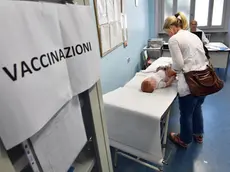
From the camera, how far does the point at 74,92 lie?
729 millimetres

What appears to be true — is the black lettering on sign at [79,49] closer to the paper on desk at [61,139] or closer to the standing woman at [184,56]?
the paper on desk at [61,139]

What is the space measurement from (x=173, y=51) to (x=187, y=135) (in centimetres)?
96

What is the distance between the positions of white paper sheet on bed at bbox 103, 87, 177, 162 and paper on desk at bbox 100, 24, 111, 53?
21.7 inches

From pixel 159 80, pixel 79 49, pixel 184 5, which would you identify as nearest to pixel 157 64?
pixel 159 80

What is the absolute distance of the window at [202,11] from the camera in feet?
15.5

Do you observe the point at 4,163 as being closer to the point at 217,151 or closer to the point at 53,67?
the point at 53,67

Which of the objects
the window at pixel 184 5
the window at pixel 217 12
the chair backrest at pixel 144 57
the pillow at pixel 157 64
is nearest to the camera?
the pillow at pixel 157 64

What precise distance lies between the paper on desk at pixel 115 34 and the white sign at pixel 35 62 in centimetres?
145

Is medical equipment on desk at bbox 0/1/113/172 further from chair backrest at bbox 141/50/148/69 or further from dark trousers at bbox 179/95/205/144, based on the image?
chair backrest at bbox 141/50/148/69

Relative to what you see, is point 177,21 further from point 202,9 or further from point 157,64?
point 202,9

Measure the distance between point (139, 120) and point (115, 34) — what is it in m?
1.22

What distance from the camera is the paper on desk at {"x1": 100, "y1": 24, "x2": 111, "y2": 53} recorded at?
189cm

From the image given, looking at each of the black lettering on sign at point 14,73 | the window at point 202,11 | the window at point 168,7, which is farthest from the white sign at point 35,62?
the window at point 202,11

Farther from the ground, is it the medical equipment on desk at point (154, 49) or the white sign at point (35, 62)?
the white sign at point (35, 62)
